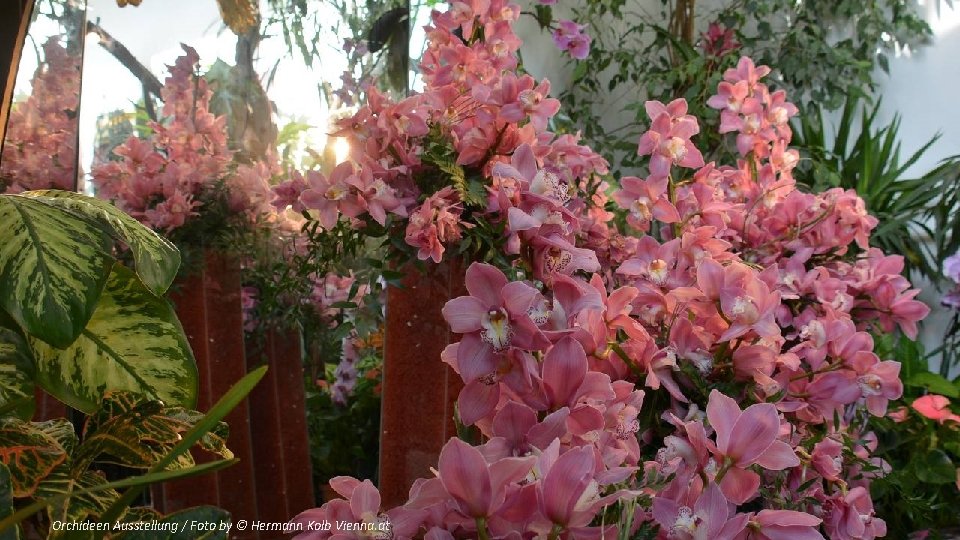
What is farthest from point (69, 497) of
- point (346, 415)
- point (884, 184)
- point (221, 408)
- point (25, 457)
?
point (884, 184)

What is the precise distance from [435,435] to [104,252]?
1.35 ft

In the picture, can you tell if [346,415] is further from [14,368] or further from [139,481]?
[139,481]

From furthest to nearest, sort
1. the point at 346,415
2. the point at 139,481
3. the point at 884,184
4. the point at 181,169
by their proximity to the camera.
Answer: the point at 884,184
the point at 346,415
the point at 181,169
the point at 139,481

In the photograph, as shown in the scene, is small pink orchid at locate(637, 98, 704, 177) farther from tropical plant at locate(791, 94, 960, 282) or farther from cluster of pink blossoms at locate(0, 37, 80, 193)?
tropical plant at locate(791, 94, 960, 282)

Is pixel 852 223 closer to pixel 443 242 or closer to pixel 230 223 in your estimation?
pixel 443 242

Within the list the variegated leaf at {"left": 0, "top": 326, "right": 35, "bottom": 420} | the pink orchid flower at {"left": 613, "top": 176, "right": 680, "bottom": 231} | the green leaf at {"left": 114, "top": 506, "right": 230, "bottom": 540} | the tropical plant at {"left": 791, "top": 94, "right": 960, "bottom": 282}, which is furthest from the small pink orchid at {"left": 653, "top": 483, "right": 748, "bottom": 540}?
the tropical plant at {"left": 791, "top": 94, "right": 960, "bottom": 282}

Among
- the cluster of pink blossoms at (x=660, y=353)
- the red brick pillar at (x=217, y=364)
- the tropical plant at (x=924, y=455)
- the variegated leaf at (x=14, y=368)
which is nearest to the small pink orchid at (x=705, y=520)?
the cluster of pink blossoms at (x=660, y=353)

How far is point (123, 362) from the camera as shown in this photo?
436mm

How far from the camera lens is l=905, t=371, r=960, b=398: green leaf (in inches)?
63.7

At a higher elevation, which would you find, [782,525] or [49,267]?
[49,267]

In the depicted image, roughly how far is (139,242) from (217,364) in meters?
0.50

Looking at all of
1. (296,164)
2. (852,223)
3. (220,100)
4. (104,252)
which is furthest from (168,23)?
(852,223)

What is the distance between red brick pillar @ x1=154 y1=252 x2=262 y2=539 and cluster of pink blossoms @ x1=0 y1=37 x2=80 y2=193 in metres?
0.20

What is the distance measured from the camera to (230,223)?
35.3 inches
